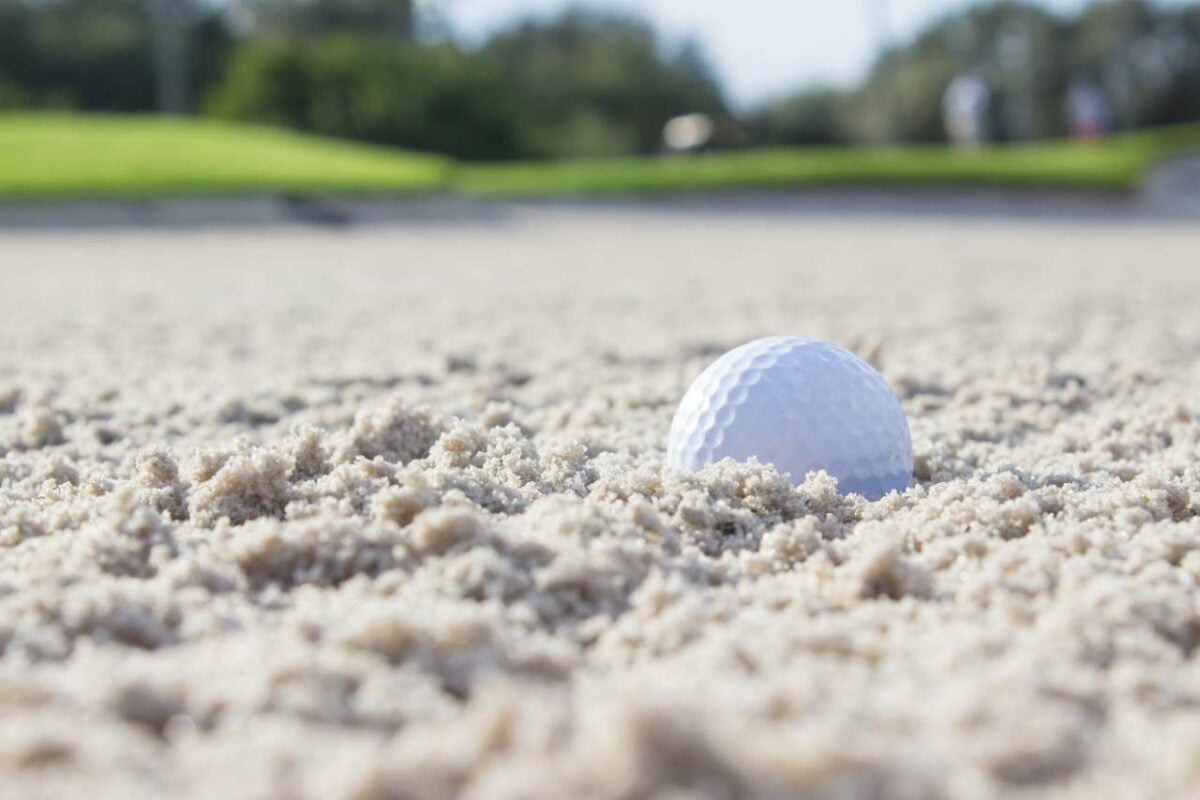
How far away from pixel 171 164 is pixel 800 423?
38.2ft

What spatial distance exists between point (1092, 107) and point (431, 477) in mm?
20025

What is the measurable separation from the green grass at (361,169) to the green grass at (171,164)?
13 millimetres

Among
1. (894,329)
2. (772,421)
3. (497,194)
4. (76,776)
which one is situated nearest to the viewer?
(76,776)

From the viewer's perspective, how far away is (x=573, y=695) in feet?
4.20

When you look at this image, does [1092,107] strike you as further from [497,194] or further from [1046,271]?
[1046,271]

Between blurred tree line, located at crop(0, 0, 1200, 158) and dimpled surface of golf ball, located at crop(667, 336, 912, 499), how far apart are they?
22.0m

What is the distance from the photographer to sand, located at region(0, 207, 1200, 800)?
41.8 inches

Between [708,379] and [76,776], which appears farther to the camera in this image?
[708,379]

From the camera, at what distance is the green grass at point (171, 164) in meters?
11.7

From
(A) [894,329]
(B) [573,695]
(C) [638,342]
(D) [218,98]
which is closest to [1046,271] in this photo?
(A) [894,329]

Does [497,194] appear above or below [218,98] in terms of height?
below

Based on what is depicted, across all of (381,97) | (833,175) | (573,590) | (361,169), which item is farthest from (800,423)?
(381,97)

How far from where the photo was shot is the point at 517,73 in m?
39.8

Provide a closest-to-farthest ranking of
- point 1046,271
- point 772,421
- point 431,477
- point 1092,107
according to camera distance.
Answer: point 431,477, point 772,421, point 1046,271, point 1092,107
